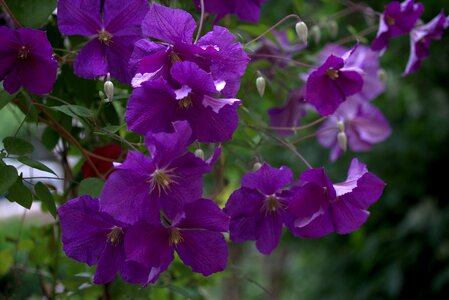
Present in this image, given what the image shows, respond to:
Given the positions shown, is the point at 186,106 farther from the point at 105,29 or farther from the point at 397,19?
the point at 397,19

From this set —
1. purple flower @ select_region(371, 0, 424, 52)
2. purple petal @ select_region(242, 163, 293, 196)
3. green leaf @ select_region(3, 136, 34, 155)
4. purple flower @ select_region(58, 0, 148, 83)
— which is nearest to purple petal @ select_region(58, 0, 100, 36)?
purple flower @ select_region(58, 0, 148, 83)

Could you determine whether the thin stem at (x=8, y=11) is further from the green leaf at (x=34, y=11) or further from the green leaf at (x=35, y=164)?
the green leaf at (x=35, y=164)

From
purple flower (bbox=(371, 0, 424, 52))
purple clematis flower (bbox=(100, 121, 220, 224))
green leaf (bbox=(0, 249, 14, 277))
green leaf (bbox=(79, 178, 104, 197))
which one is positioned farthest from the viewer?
green leaf (bbox=(0, 249, 14, 277))

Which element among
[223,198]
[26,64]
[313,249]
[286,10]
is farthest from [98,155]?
[313,249]

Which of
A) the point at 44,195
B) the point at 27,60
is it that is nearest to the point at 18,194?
the point at 44,195

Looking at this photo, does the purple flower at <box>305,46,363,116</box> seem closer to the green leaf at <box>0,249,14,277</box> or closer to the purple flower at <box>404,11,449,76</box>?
the purple flower at <box>404,11,449,76</box>

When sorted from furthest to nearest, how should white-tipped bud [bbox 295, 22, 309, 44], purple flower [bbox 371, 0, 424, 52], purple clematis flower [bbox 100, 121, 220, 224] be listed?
purple flower [bbox 371, 0, 424, 52] < white-tipped bud [bbox 295, 22, 309, 44] < purple clematis flower [bbox 100, 121, 220, 224]
